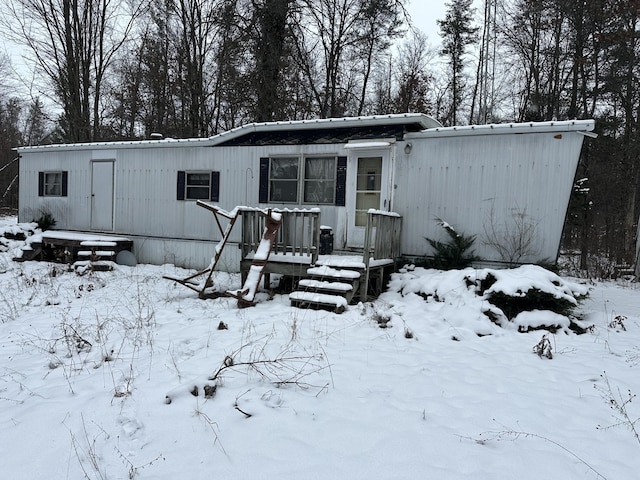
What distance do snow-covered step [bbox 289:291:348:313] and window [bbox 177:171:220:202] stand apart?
170 inches

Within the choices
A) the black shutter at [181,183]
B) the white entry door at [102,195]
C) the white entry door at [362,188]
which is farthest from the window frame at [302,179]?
the white entry door at [102,195]

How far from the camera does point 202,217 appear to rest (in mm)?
8953

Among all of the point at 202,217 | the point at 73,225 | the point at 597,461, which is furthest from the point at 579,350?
the point at 73,225

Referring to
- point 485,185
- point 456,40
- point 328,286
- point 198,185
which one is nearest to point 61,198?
point 198,185

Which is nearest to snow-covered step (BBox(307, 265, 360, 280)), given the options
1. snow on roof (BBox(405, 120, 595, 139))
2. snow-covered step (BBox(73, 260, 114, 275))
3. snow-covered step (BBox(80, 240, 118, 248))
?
snow on roof (BBox(405, 120, 595, 139))

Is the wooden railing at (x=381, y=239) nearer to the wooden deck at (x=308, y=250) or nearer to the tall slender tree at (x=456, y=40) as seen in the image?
the wooden deck at (x=308, y=250)

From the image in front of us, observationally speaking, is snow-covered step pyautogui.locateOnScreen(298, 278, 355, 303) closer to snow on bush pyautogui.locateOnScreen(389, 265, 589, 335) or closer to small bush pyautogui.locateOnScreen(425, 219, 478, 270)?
snow on bush pyautogui.locateOnScreen(389, 265, 589, 335)

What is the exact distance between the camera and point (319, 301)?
5.23m

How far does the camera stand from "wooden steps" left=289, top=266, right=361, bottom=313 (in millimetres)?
5254

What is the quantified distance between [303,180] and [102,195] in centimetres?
586

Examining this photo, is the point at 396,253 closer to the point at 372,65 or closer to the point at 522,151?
the point at 522,151

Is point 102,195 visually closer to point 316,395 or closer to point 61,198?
point 61,198

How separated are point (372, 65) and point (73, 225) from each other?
14.0 metres

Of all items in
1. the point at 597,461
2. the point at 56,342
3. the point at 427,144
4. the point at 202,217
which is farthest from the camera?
the point at 202,217
